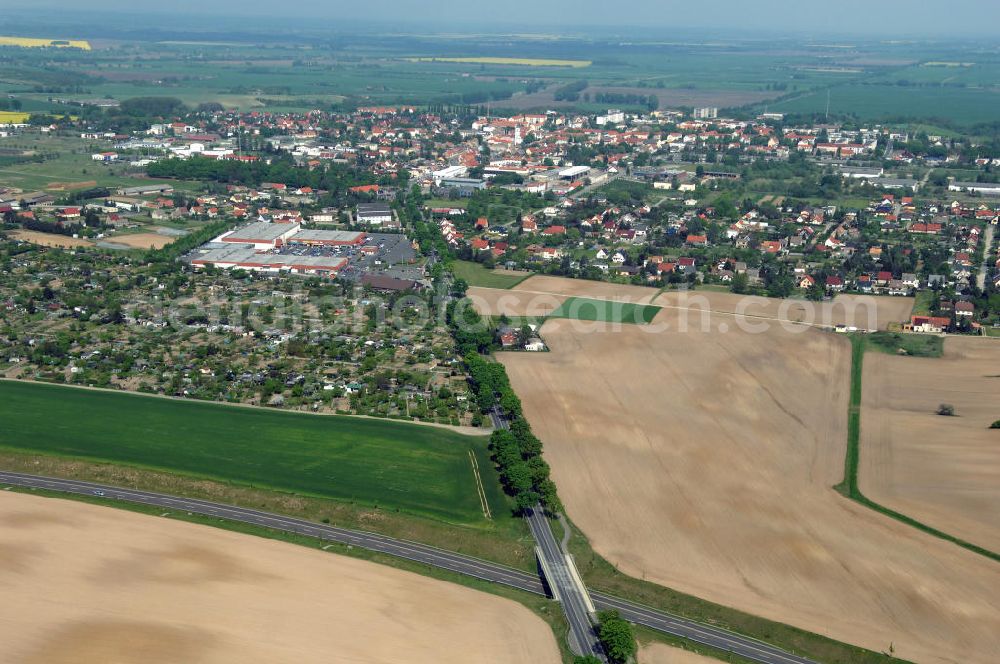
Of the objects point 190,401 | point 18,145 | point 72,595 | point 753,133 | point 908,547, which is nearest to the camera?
point 72,595

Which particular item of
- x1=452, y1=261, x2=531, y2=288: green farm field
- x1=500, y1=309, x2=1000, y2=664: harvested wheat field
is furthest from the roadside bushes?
x1=452, y1=261, x2=531, y2=288: green farm field

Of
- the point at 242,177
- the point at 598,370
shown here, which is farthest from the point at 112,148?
the point at 598,370

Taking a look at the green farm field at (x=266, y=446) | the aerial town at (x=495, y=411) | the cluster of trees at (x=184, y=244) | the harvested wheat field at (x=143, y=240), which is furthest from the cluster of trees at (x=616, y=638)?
the harvested wheat field at (x=143, y=240)

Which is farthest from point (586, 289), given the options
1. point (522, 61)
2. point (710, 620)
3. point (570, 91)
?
point (522, 61)

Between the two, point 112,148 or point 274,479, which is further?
point 112,148

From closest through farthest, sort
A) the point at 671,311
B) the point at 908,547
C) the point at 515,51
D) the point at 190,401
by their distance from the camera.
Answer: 1. the point at 908,547
2. the point at 190,401
3. the point at 671,311
4. the point at 515,51

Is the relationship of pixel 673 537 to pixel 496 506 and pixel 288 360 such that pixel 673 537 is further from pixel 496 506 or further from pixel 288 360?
pixel 288 360
